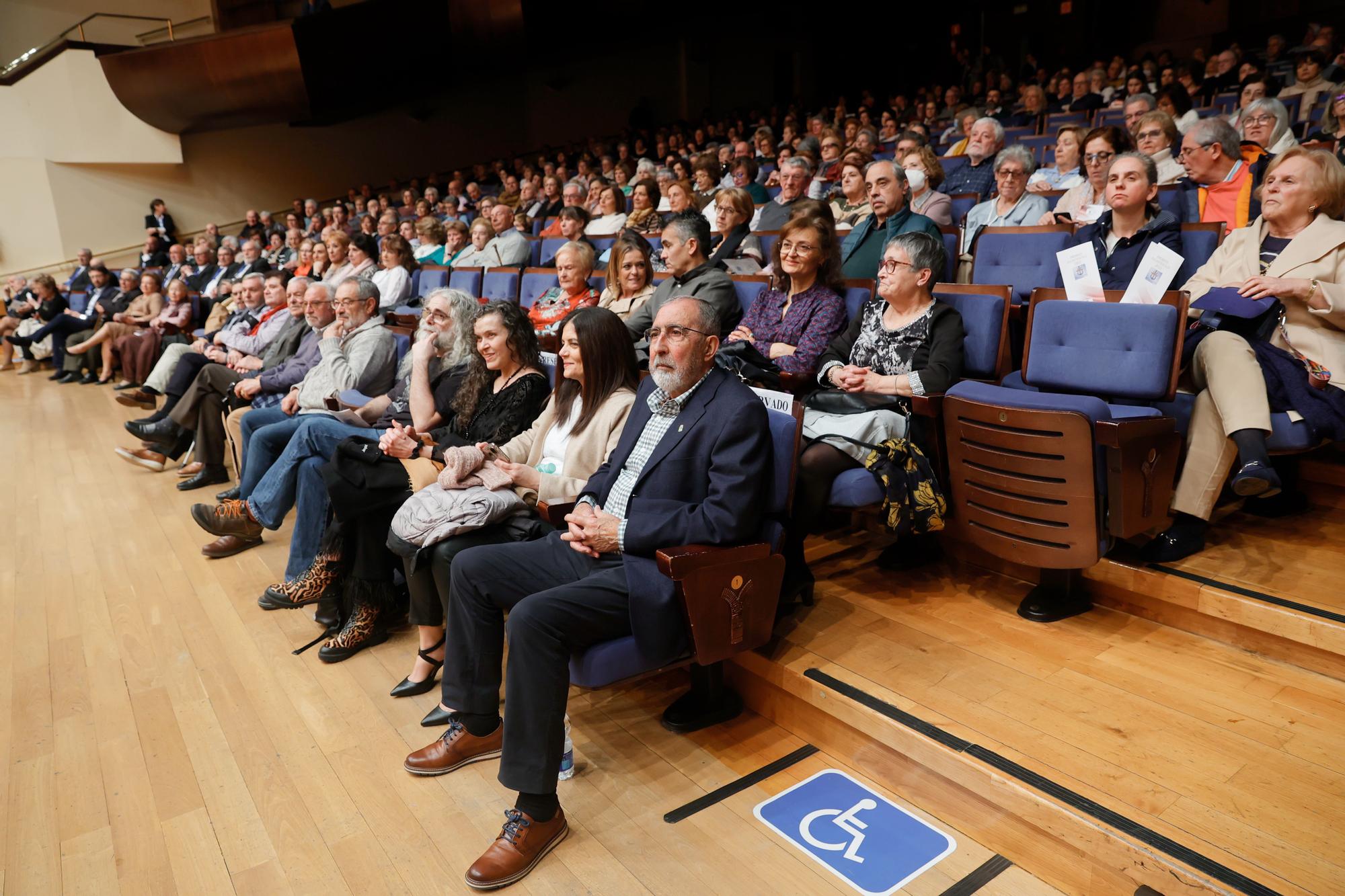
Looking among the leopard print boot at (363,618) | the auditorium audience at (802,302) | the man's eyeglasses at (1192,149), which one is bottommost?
the leopard print boot at (363,618)

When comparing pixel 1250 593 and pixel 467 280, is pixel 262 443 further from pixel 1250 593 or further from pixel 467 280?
pixel 1250 593

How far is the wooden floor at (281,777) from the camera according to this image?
4.42 ft

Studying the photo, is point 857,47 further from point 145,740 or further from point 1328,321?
point 145,740

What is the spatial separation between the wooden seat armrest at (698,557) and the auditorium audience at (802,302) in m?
0.73

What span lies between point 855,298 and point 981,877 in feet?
4.51

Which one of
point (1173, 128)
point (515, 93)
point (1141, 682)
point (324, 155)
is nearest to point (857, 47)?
point (515, 93)

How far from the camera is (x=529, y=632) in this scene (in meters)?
1.36

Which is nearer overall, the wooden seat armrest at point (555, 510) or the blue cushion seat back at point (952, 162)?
the wooden seat armrest at point (555, 510)

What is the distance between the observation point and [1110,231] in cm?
212

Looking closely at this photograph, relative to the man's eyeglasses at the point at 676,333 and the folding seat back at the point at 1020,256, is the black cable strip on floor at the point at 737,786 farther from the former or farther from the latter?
the folding seat back at the point at 1020,256

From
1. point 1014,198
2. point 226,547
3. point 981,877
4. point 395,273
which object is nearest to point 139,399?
point 395,273

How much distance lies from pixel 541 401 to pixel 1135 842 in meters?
1.52

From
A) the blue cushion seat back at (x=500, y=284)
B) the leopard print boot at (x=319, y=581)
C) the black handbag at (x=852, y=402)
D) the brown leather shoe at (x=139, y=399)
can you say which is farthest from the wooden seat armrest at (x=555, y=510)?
the brown leather shoe at (x=139, y=399)

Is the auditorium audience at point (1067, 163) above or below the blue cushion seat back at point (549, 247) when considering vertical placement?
above
